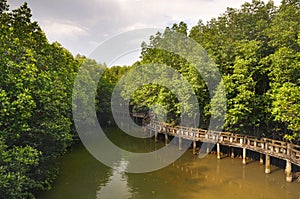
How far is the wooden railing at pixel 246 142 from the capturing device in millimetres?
13258

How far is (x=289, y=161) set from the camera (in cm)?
1323

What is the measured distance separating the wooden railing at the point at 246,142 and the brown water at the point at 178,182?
154 centimetres

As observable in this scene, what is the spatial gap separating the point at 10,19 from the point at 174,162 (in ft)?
47.1

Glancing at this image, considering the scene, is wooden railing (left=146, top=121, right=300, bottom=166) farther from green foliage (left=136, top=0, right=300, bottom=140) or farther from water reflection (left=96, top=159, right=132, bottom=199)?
water reflection (left=96, top=159, right=132, bottom=199)

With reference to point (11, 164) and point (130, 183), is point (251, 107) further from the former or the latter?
point (11, 164)

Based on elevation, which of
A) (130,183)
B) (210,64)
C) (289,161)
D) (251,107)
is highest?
(210,64)

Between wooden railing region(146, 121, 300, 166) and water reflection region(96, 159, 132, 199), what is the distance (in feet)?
25.4

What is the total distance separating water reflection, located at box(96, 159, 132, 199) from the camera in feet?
39.3

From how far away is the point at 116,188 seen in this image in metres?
12.9

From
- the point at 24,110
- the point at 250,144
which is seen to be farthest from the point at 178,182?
the point at 24,110

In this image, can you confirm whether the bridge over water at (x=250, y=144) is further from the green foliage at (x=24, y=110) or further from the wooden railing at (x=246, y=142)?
the green foliage at (x=24, y=110)

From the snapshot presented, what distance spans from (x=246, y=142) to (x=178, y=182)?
6707 mm

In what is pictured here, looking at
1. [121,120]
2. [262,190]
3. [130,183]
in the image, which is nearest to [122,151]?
[130,183]

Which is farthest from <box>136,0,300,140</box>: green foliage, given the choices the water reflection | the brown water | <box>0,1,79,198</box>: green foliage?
<box>0,1,79,198</box>: green foliage
